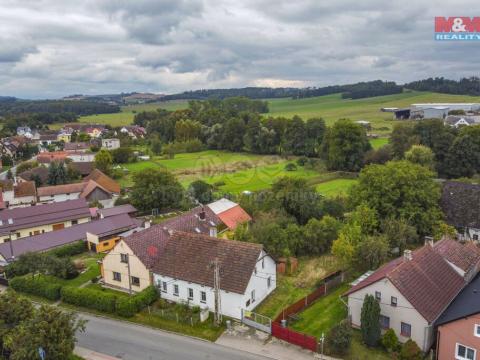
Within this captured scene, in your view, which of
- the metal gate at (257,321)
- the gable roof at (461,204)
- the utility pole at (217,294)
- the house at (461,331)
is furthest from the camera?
the gable roof at (461,204)

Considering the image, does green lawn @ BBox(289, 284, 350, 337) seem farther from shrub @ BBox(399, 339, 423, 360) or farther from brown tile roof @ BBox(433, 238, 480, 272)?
brown tile roof @ BBox(433, 238, 480, 272)

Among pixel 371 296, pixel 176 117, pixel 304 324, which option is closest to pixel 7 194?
pixel 304 324

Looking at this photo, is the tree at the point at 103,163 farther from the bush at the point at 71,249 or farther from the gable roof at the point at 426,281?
the gable roof at the point at 426,281

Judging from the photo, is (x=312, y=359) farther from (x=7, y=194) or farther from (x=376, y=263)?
(x=7, y=194)

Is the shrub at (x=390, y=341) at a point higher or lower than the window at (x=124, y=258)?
lower

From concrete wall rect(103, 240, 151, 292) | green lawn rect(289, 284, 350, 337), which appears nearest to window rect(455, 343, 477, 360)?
green lawn rect(289, 284, 350, 337)

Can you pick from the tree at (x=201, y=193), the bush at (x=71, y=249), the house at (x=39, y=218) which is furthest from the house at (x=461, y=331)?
the house at (x=39, y=218)

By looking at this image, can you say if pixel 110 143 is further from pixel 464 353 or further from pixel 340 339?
pixel 464 353
